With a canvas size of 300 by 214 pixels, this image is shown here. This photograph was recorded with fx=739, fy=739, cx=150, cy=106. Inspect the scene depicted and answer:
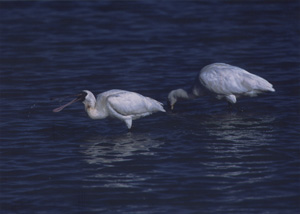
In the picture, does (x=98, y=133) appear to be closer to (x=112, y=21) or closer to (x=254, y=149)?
(x=254, y=149)

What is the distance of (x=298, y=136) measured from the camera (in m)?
10.7

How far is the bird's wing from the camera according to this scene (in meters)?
11.1

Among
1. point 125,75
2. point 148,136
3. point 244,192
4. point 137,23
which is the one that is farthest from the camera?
point 137,23

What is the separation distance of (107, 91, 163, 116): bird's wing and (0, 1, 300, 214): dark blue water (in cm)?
32

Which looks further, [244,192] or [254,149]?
[254,149]

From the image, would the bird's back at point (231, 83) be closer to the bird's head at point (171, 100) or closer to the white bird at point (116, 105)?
the bird's head at point (171, 100)

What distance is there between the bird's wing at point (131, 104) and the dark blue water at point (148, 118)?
1.07 feet

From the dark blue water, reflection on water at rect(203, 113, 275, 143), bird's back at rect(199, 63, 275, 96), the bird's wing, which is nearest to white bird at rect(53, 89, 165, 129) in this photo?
the bird's wing

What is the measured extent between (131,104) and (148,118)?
96cm

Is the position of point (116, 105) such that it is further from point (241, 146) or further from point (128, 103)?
point (241, 146)

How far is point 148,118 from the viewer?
478 inches

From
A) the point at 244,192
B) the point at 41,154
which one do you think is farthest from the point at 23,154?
the point at 244,192

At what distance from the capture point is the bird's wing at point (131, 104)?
11.1 meters

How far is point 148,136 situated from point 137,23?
30.4 ft
